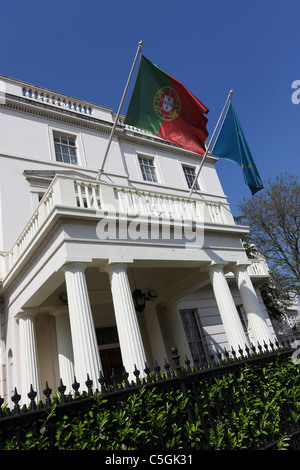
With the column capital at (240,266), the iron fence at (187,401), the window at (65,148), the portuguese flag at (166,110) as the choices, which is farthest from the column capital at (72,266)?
the window at (65,148)

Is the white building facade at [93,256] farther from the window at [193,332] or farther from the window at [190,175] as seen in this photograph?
the window at [190,175]

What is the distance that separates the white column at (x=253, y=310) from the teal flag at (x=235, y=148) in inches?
130

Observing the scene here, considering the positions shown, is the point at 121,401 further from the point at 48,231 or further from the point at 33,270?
the point at 33,270

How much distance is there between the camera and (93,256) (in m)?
7.22

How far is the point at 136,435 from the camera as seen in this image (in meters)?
3.96

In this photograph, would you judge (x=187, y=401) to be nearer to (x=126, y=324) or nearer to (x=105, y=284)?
(x=126, y=324)

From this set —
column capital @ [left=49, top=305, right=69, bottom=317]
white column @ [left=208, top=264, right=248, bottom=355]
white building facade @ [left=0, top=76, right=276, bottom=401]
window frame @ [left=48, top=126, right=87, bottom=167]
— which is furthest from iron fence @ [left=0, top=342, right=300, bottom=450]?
window frame @ [left=48, top=126, right=87, bottom=167]

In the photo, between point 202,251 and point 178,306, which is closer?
point 202,251

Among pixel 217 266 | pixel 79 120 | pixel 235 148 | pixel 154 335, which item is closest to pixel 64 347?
pixel 154 335

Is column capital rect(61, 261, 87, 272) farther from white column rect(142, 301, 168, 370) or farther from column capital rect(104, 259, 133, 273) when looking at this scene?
white column rect(142, 301, 168, 370)

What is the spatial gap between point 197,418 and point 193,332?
9897mm

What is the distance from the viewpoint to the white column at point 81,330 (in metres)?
6.03
